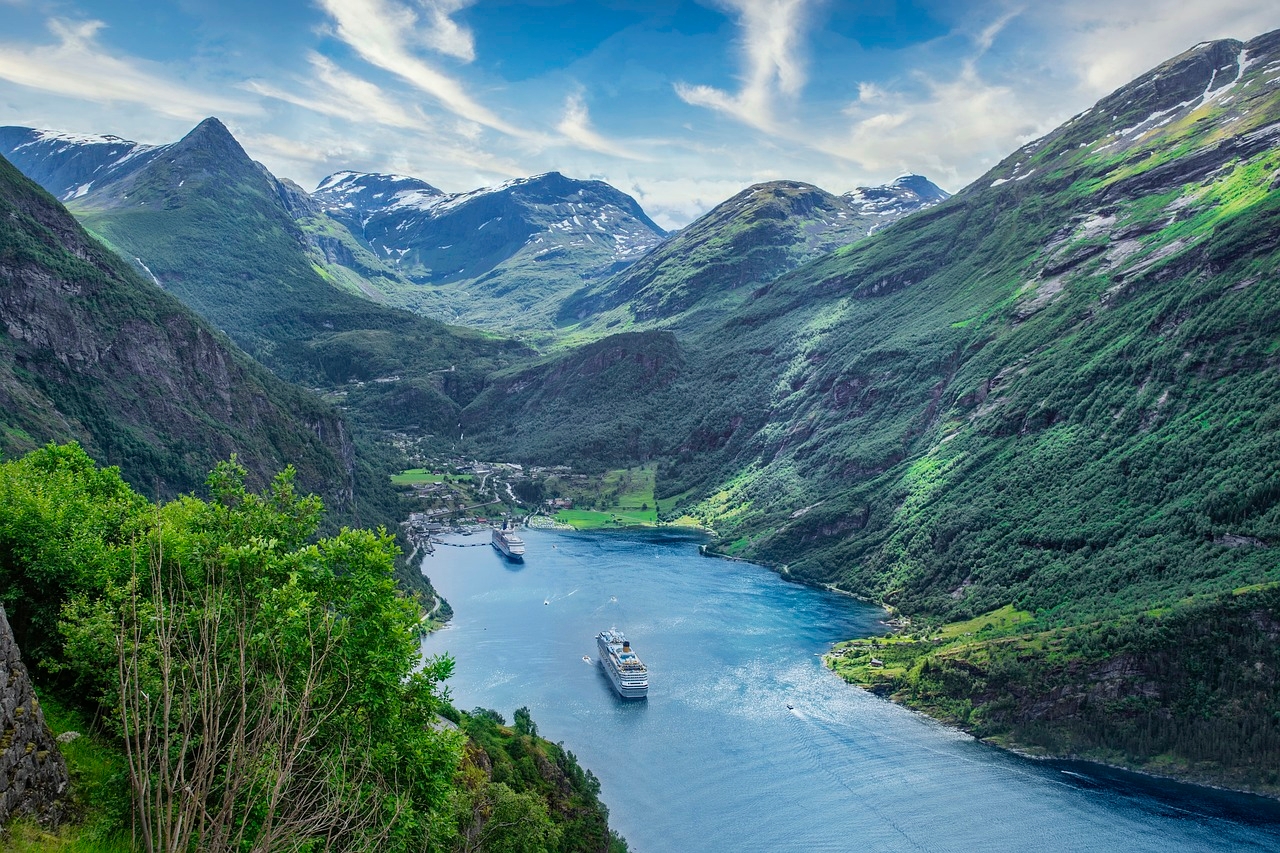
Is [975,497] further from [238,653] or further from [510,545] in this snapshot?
[238,653]

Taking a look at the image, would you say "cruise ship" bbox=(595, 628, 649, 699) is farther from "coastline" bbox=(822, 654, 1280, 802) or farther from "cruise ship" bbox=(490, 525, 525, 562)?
"cruise ship" bbox=(490, 525, 525, 562)

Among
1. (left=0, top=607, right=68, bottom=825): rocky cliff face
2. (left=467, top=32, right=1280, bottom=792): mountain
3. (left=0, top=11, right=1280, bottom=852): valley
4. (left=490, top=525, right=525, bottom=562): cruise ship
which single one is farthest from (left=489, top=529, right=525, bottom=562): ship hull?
(left=0, top=607, right=68, bottom=825): rocky cliff face

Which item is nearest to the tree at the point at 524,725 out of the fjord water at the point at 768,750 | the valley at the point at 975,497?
the valley at the point at 975,497

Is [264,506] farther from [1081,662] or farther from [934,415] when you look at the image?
[934,415]

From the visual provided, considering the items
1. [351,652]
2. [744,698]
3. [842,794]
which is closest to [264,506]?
[351,652]

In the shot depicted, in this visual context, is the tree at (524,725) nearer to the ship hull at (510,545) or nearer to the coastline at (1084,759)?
the coastline at (1084,759)
